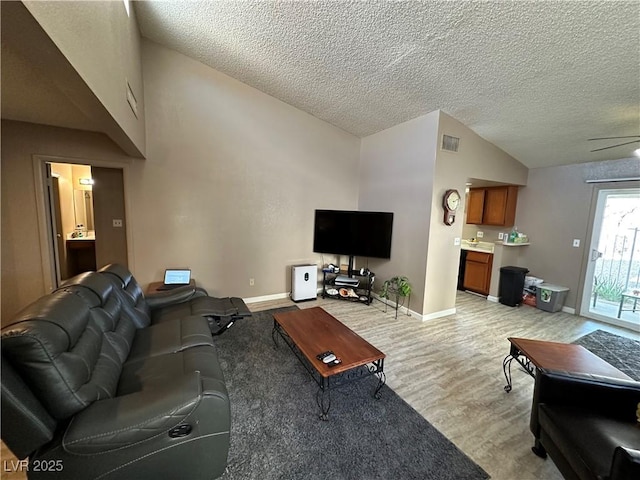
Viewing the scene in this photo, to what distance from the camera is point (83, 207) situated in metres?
5.54

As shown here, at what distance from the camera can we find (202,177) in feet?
12.3

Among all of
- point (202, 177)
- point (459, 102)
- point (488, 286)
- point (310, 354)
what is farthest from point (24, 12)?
point (488, 286)

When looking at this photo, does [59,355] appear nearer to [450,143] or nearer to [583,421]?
[583,421]

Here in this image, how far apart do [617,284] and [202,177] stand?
637 centimetres

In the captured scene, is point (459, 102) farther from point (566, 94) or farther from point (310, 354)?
point (310, 354)

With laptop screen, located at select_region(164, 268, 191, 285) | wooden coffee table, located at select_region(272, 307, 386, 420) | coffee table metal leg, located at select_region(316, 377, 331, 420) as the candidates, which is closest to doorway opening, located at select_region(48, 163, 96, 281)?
laptop screen, located at select_region(164, 268, 191, 285)

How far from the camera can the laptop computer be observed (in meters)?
3.54

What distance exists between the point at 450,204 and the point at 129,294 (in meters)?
3.86

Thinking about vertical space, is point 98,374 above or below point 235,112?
below

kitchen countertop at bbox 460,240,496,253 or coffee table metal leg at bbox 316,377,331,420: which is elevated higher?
kitchen countertop at bbox 460,240,496,253

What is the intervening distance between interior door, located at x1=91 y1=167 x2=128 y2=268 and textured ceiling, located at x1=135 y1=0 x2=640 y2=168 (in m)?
2.14

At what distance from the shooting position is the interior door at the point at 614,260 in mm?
3795

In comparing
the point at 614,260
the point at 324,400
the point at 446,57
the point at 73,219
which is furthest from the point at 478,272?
the point at 73,219

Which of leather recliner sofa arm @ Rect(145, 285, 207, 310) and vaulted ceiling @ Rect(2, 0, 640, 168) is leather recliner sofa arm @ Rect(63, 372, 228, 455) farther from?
vaulted ceiling @ Rect(2, 0, 640, 168)
